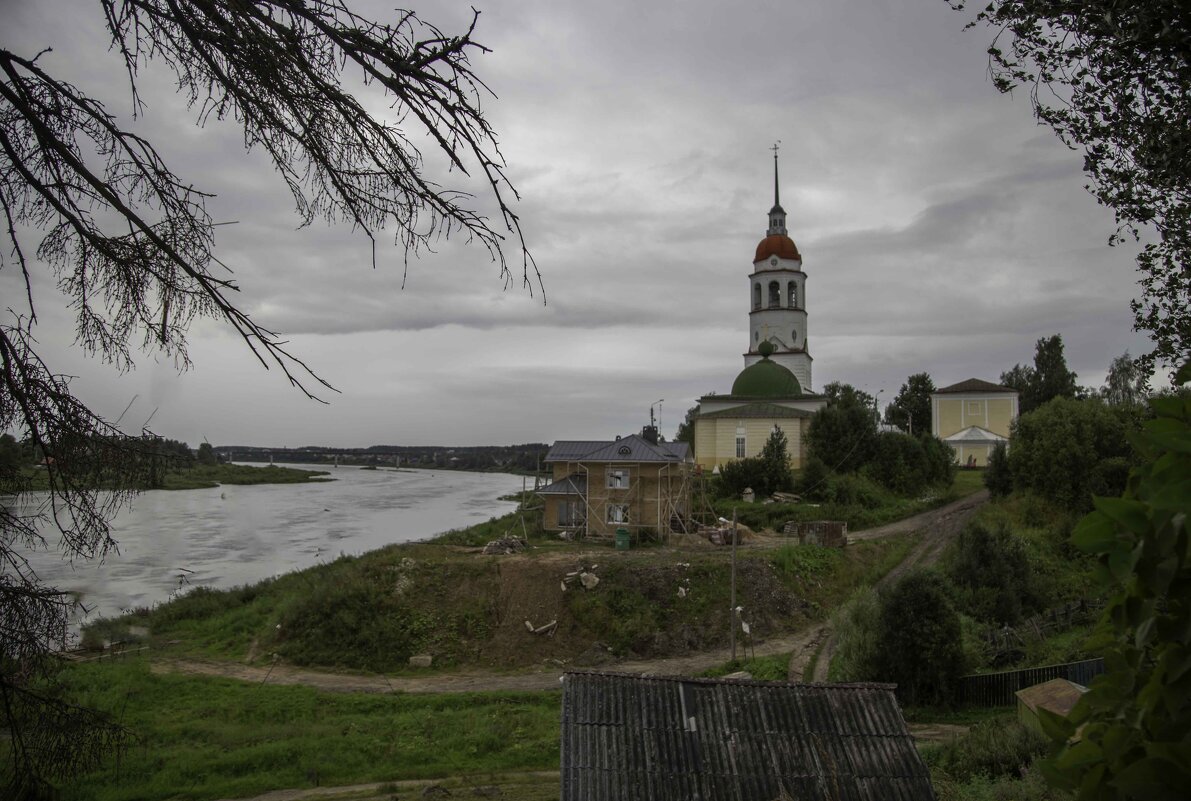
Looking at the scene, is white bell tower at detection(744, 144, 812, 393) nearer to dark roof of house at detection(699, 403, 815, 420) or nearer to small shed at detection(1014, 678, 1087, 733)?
dark roof of house at detection(699, 403, 815, 420)

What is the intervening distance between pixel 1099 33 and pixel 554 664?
18.6 metres

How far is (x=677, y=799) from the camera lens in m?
8.07

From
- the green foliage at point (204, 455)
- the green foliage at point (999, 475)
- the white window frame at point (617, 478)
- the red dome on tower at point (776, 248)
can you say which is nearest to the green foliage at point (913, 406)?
the red dome on tower at point (776, 248)

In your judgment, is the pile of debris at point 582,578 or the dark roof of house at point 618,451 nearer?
the pile of debris at point 582,578

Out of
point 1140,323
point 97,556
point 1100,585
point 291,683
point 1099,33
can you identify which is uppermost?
point 1099,33

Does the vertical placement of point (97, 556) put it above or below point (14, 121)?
below

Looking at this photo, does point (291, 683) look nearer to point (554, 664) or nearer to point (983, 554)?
point (554, 664)

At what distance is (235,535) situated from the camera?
150ft

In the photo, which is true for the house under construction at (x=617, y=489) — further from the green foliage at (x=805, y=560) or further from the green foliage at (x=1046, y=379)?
the green foliage at (x=1046, y=379)

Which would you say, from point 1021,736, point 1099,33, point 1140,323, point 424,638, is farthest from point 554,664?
point 1099,33

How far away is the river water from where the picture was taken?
1204 inches

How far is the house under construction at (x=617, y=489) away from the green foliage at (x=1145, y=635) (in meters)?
27.7

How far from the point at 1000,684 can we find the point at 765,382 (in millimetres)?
29536

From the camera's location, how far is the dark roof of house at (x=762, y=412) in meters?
42.1
